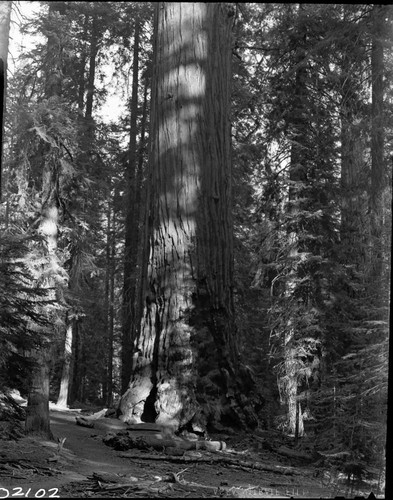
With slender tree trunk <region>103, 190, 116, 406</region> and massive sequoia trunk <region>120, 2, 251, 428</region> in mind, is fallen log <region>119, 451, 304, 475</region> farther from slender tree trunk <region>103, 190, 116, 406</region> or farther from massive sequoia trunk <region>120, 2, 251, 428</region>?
slender tree trunk <region>103, 190, 116, 406</region>

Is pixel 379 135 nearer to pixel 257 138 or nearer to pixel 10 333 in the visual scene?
pixel 257 138

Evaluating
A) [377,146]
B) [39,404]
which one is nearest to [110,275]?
[39,404]

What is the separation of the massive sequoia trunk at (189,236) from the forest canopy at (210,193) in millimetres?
15

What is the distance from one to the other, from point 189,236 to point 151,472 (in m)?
1.99

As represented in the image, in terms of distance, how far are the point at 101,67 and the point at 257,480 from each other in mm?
3983

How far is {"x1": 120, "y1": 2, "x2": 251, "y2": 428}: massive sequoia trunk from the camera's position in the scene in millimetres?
4141

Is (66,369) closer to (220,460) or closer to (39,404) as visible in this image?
(39,404)

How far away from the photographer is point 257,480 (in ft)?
9.74

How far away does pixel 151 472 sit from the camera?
300cm

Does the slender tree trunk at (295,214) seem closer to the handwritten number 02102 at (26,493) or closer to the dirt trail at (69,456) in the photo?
the dirt trail at (69,456)

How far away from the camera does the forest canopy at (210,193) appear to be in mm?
4137

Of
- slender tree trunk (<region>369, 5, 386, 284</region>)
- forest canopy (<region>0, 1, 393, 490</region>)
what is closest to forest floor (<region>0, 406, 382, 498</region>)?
forest canopy (<region>0, 1, 393, 490</region>)

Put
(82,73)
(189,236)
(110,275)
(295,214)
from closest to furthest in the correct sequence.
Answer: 1. (189,236)
2. (295,214)
3. (82,73)
4. (110,275)

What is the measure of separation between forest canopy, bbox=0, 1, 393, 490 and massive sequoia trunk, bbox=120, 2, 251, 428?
15 mm
